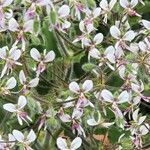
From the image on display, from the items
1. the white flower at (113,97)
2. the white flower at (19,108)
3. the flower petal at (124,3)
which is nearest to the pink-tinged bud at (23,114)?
the white flower at (19,108)

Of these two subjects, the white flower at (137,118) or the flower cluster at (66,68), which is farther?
the white flower at (137,118)

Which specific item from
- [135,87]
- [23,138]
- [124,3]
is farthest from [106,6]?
[23,138]

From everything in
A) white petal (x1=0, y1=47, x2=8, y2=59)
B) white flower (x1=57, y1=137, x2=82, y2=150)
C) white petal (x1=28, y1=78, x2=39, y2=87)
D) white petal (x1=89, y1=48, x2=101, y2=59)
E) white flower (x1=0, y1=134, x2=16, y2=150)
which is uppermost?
white petal (x1=0, y1=47, x2=8, y2=59)

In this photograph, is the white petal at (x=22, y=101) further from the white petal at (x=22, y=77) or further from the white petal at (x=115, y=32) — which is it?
the white petal at (x=115, y=32)

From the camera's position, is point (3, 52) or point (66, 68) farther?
point (66, 68)

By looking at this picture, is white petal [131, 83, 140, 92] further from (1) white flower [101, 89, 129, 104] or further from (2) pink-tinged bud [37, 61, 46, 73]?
(2) pink-tinged bud [37, 61, 46, 73]

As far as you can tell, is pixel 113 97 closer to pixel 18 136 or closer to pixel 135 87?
pixel 135 87

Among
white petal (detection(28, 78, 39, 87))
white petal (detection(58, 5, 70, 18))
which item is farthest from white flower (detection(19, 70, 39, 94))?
white petal (detection(58, 5, 70, 18))

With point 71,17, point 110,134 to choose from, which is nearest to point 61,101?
point 71,17

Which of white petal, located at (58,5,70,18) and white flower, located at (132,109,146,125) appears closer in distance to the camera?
white petal, located at (58,5,70,18)
